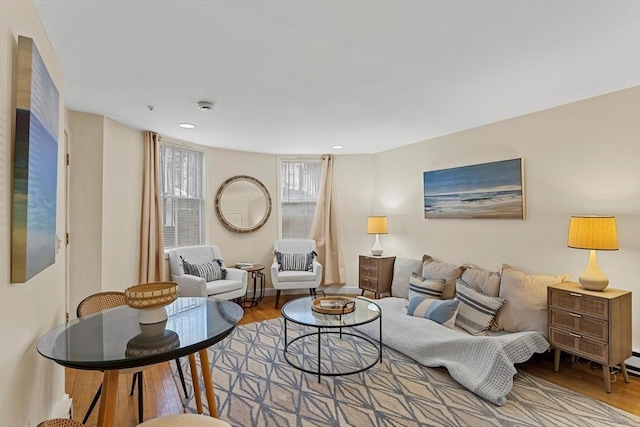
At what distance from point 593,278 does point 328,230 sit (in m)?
3.41

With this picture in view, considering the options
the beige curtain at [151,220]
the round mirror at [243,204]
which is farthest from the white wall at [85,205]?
the round mirror at [243,204]

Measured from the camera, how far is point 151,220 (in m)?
4.02

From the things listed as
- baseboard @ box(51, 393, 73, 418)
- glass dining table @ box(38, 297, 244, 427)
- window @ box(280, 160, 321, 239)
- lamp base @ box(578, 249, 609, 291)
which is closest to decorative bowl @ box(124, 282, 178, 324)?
glass dining table @ box(38, 297, 244, 427)

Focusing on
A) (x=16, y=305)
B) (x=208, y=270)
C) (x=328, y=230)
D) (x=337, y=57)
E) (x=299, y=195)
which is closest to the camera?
(x=16, y=305)

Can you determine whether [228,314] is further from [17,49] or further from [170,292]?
[17,49]

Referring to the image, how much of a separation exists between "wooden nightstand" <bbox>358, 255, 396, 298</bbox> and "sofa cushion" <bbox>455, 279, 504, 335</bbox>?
1405 mm

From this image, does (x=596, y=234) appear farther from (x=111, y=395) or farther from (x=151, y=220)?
(x=151, y=220)

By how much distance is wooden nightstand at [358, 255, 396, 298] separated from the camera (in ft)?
15.4

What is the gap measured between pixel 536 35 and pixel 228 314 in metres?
2.39

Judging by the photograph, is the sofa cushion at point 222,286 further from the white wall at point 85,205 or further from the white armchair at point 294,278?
the white wall at point 85,205

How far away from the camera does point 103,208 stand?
3408 mm

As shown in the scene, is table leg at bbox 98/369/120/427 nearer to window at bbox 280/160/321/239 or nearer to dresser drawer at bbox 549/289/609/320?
dresser drawer at bbox 549/289/609/320

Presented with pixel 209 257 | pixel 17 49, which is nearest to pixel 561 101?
pixel 17 49

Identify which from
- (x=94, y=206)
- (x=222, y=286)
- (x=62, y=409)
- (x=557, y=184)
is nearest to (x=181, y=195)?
(x=94, y=206)
